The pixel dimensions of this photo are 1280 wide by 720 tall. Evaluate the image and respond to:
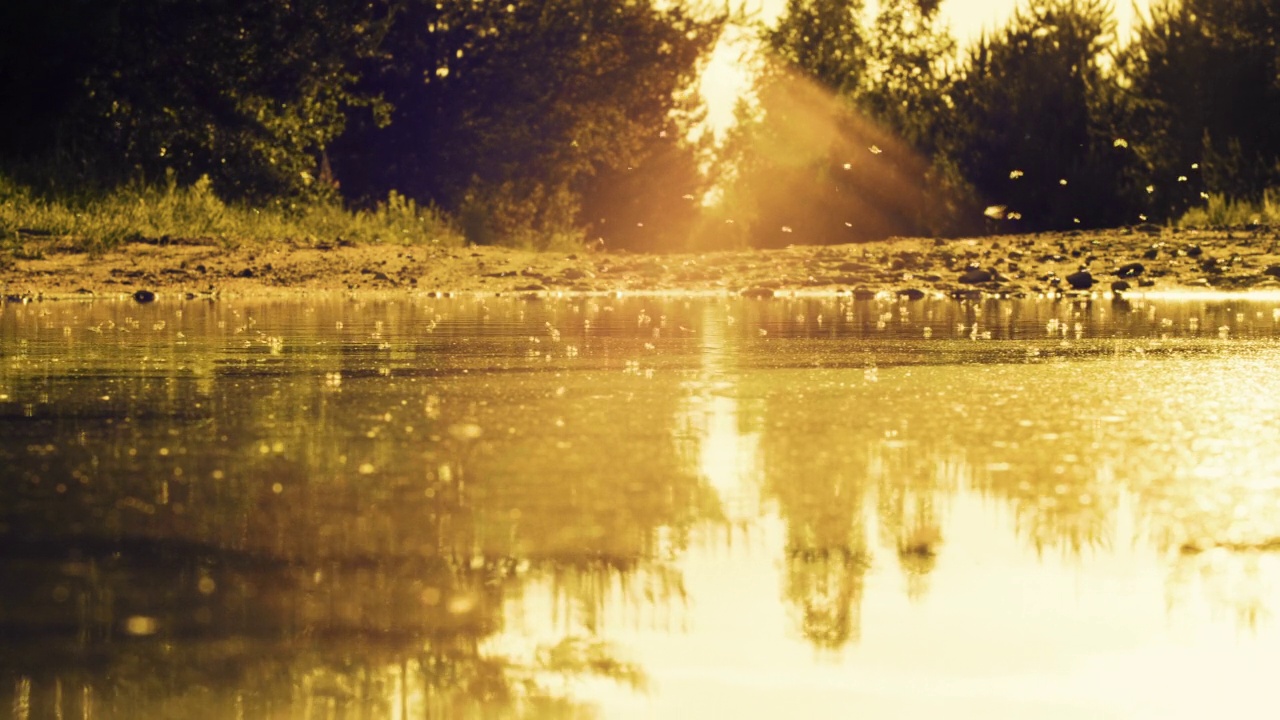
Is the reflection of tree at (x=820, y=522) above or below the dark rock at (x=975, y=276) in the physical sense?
below

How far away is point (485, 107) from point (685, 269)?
53.9ft

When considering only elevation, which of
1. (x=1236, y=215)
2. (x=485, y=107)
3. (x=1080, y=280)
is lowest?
(x=1080, y=280)

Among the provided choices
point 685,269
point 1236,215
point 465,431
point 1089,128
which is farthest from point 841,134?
point 465,431

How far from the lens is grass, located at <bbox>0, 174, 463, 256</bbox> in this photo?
1753cm

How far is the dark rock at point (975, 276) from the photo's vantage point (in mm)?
17688

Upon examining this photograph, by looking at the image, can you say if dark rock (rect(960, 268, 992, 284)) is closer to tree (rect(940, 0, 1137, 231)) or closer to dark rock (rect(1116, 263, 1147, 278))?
dark rock (rect(1116, 263, 1147, 278))

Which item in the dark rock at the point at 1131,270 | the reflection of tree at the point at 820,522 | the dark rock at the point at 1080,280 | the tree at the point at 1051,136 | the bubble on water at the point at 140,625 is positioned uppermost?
the tree at the point at 1051,136

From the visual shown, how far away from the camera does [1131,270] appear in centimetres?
1795

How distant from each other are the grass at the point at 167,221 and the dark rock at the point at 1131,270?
28.3ft

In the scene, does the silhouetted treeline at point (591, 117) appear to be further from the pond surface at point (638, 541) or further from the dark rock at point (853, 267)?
the pond surface at point (638, 541)

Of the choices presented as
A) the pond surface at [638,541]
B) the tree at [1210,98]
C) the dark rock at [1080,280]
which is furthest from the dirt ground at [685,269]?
the tree at [1210,98]

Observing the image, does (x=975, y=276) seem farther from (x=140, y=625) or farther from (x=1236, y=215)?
(x=140, y=625)

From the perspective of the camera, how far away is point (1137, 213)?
102 feet

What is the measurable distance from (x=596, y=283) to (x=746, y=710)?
15.5m
